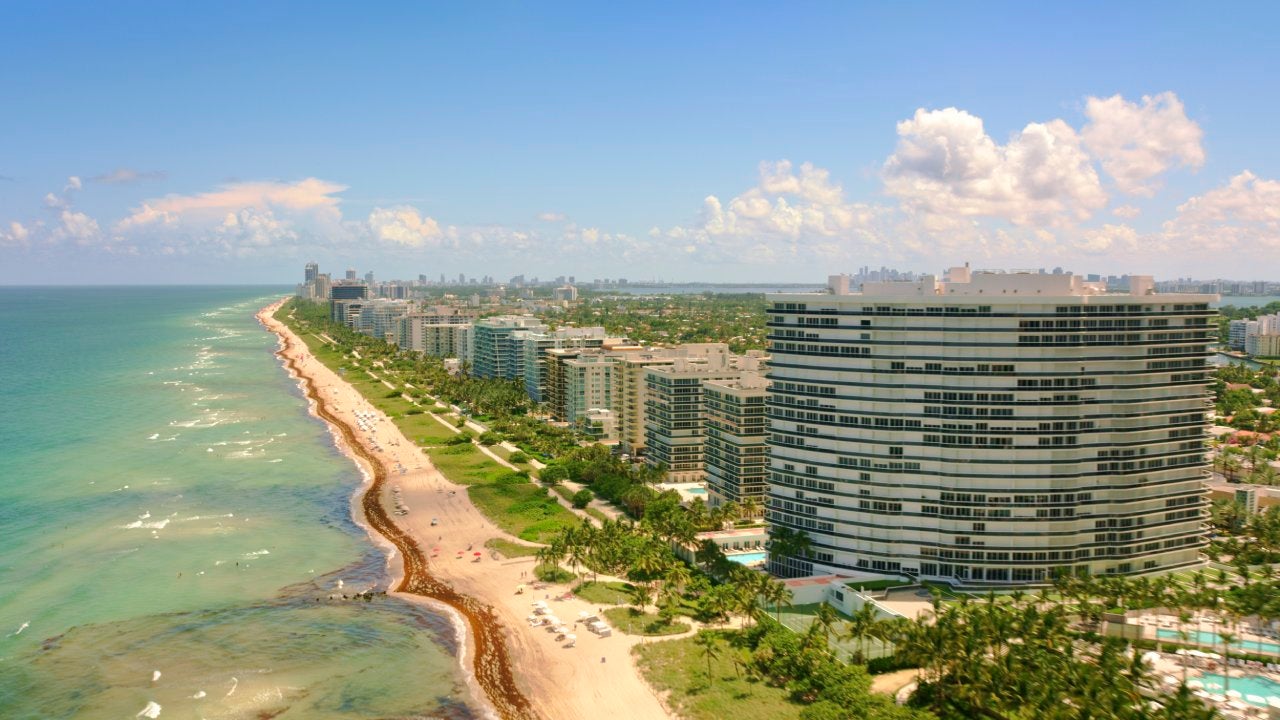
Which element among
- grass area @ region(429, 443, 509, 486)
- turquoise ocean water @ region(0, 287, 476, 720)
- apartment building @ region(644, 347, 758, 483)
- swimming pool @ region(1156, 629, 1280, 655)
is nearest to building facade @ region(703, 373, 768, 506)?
apartment building @ region(644, 347, 758, 483)

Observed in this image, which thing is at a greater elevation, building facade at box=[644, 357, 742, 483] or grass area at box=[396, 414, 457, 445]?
building facade at box=[644, 357, 742, 483]

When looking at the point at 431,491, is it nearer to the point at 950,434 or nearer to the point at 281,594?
the point at 281,594

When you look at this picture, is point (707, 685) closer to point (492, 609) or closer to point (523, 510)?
point (492, 609)

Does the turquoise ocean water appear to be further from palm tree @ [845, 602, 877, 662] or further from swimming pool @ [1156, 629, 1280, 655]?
swimming pool @ [1156, 629, 1280, 655]

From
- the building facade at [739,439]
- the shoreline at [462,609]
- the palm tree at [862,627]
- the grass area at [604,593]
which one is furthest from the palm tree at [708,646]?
the building facade at [739,439]

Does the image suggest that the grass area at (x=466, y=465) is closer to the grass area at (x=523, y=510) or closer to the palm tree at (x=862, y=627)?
the grass area at (x=523, y=510)

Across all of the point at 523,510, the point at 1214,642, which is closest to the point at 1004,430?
the point at 1214,642
